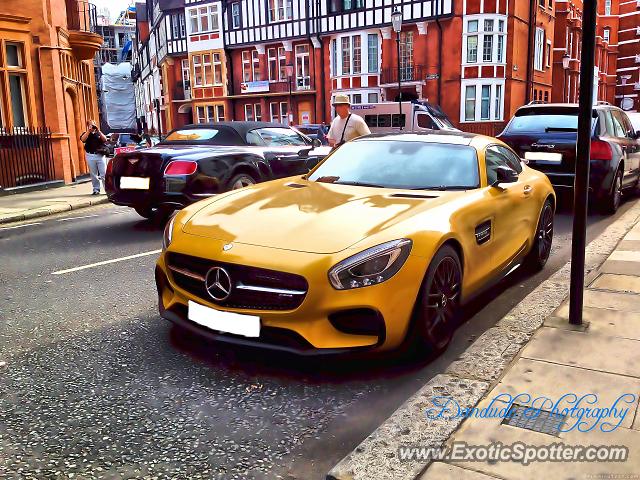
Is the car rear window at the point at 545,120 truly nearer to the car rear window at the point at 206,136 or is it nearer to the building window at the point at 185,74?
the car rear window at the point at 206,136

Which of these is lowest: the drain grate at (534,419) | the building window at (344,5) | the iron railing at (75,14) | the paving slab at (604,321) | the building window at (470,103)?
the paving slab at (604,321)

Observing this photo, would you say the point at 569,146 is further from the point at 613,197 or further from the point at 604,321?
the point at 604,321

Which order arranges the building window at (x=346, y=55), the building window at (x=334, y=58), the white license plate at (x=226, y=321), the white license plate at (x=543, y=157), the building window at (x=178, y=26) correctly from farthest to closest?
the building window at (x=178, y=26)
the building window at (x=334, y=58)
the building window at (x=346, y=55)
the white license plate at (x=543, y=157)
the white license plate at (x=226, y=321)

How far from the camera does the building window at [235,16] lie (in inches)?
1709

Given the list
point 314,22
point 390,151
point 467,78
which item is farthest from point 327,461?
point 314,22

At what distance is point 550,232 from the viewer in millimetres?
6176

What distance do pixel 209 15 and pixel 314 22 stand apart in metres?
10.4

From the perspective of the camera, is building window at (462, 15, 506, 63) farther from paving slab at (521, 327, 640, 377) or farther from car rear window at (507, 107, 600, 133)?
paving slab at (521, 327, 640, 377)

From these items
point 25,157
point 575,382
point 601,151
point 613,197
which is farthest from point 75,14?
point 575,382

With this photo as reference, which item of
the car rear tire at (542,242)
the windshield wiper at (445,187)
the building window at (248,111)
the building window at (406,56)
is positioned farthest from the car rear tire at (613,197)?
the building window at (248,111)

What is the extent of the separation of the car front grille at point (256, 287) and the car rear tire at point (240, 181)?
509 centimetres

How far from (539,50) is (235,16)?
2164 centimetres

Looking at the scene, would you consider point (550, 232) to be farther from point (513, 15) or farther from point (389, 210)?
point (513, 15)

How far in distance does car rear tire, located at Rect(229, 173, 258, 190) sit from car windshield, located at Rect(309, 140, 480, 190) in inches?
140
